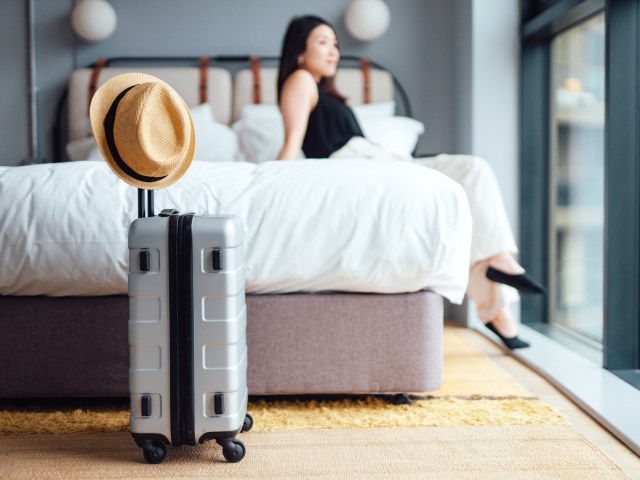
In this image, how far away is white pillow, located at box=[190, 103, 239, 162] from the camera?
11.1 feet

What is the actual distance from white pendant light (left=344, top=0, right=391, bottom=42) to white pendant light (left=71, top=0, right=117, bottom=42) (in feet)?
3.96

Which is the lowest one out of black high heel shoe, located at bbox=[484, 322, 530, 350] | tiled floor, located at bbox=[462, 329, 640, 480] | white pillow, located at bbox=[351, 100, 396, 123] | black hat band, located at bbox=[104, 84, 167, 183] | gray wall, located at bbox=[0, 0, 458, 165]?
tiled floor, located at bbox=[462, 329, 640, 480]

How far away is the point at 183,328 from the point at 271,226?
0.44m

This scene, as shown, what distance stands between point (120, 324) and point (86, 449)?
36cm

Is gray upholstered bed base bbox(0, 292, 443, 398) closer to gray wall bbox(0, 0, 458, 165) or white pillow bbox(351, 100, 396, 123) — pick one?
white pillow bbox(351, 100, 396, 123)

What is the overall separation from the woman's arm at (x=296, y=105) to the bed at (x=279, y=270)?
61 cm

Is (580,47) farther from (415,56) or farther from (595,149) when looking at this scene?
(415,56)

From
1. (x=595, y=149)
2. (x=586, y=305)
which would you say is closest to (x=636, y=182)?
A: (x=595, y=149)

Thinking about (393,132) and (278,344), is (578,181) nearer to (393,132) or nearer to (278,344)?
(393,132)

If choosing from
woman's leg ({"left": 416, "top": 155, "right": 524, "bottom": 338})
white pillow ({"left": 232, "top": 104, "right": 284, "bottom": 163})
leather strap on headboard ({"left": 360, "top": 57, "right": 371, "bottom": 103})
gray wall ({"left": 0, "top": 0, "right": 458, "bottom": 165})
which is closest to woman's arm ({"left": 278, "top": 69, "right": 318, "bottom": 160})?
woman's leg ({"left": 416, "top": 155, "right": 524, "bottom": 338})

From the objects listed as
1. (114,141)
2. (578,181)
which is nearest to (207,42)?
(578,181)

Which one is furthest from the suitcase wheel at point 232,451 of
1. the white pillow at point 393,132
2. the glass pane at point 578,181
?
the white pillow at point 393,132

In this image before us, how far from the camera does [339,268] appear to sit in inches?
77.2

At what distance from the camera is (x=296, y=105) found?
2.73 meters
